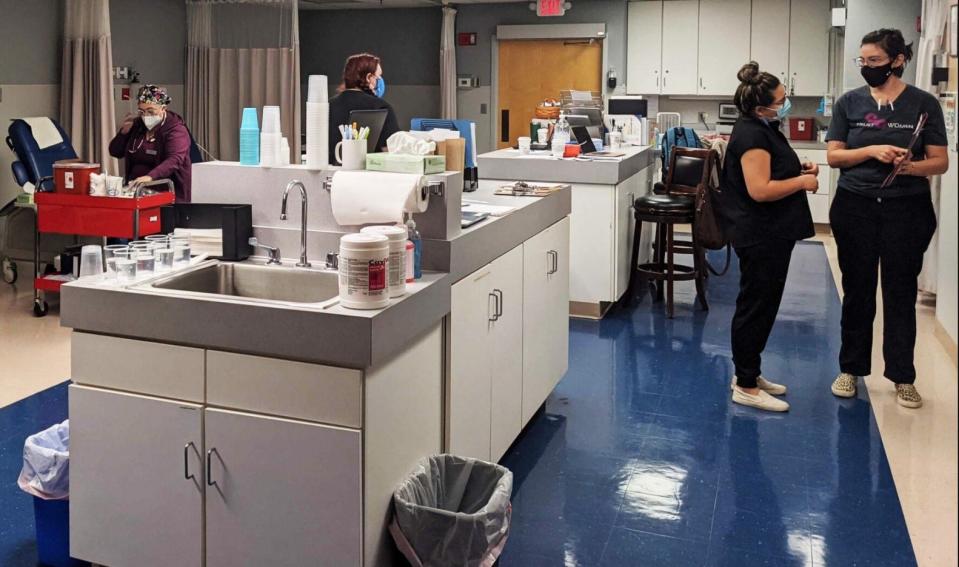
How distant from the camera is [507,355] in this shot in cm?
344

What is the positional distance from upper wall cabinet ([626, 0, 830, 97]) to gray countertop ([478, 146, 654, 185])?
4.45 m

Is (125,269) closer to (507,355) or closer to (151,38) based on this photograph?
(507,355)

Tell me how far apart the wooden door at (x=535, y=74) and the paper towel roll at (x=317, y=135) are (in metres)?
7.81

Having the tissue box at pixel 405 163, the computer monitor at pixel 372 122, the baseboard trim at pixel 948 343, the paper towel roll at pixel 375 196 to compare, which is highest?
the computer monitor at pixel 372 122

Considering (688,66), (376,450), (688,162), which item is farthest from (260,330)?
(688,66)

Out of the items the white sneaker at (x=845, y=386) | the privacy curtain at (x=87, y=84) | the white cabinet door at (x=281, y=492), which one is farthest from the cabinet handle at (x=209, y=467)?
the privacy curtain at (x=87, y=84)

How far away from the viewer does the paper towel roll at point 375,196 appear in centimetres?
267

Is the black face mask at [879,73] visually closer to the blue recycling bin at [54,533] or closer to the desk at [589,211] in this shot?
the desk at [589,211]

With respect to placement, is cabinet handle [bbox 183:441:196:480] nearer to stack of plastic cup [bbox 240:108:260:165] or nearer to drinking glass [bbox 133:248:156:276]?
drinking glass [bbox 133:248:156:276]

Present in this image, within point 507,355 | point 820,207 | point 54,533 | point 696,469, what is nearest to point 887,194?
point 696,469

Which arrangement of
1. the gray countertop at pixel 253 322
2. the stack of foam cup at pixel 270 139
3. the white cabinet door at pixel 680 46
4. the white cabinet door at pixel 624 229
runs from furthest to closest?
the white cabinet door at pixel 680 46, the white cabinet door at pixel 624 229, the stack of foam cup at pixel 270 139, the gray countertop at pixel 253 322

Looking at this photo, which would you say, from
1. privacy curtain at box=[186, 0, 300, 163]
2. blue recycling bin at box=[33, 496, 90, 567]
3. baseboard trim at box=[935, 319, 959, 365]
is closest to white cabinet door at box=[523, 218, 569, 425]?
blue recycling bin at box=[33, 496, 90, 567]

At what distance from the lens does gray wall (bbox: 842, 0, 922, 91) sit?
6.68 meters

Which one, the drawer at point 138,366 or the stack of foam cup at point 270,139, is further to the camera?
the stack of foam cup at point 270,139
